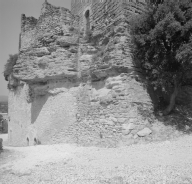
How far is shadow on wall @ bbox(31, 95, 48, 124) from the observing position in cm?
1003

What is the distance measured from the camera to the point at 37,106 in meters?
10.3

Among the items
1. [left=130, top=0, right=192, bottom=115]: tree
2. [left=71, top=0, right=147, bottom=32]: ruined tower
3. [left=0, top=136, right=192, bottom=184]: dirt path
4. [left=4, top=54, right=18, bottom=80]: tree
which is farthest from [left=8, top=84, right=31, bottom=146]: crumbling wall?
[left=130, top=0, right=192, bottom=115]: tree

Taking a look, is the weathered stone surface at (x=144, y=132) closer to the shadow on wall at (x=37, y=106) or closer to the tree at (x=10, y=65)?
the shadow on wall at (x=37, y=106)

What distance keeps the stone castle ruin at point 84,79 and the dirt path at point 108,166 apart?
1266 mm

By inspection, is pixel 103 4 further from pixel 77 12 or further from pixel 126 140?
pixel 126 140

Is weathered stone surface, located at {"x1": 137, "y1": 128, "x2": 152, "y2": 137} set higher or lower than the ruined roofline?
lower

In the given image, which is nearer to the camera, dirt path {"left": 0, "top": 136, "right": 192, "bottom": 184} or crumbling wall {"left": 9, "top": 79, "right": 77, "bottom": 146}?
dirt path {"left": 0, "top": 136, "right": 192, "bottom": 184}

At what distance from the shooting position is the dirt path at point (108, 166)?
4.02 m

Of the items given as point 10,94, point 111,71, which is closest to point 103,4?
point 111,71

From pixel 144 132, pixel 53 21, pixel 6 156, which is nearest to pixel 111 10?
pixel 53 21

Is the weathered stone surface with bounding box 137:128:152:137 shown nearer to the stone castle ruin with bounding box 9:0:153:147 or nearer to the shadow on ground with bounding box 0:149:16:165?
the stone castle ruin with bounding box 9:0:153:147

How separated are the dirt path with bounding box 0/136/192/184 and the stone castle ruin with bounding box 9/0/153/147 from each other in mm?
1266

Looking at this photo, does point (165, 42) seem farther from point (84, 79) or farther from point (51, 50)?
point (51, 50)

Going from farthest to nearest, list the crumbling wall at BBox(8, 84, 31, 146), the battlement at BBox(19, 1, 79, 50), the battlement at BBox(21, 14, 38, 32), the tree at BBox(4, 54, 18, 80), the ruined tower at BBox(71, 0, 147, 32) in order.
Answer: the tree at BBox(4, 54, 18, 80)
the battlement at BBox(21, 14, 38, 32)
the crumbling wall at BBox(8, 84, 31, 146)
the battlement at BBox(19, 1, 79, 50)
the ruined tower at BBox(71, 0, 147, 32)
